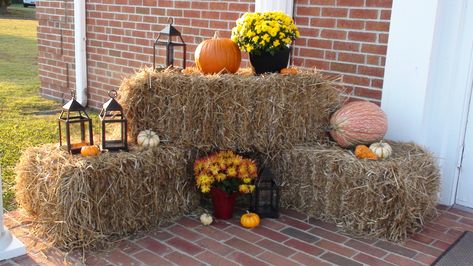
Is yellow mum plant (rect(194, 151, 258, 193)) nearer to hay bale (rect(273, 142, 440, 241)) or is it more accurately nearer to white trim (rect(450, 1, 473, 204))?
hay bale (rect(273, 142, 440, 241))

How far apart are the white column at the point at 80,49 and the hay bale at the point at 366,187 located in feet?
12.3

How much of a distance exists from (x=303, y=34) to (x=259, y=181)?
1456 millimetres

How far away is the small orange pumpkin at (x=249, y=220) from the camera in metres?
3.36

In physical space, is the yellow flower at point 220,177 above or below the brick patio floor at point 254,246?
above

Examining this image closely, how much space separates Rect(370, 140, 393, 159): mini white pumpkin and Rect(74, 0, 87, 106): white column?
429 cm

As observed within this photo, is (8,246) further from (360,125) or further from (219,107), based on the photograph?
(360,125)

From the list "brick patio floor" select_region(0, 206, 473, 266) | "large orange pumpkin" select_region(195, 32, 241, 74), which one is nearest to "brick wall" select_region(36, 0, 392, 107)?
"large orange pumpkin" select_region(195, 32, 241, 74)

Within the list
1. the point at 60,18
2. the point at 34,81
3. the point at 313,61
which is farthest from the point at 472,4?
the point at 34,81

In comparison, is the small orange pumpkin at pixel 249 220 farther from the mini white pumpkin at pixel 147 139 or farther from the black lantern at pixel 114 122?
the black lantern at pixel 114 122

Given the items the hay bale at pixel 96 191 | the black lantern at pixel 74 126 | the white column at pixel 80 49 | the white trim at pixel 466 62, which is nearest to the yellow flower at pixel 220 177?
the hay bale at pixel 96 191

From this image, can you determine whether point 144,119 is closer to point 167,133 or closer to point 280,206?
point 167,133

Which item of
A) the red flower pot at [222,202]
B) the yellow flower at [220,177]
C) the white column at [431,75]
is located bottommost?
the red flower pot at [222,202]

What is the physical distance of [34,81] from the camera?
8.74 m

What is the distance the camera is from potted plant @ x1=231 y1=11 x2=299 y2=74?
3.48 meters
